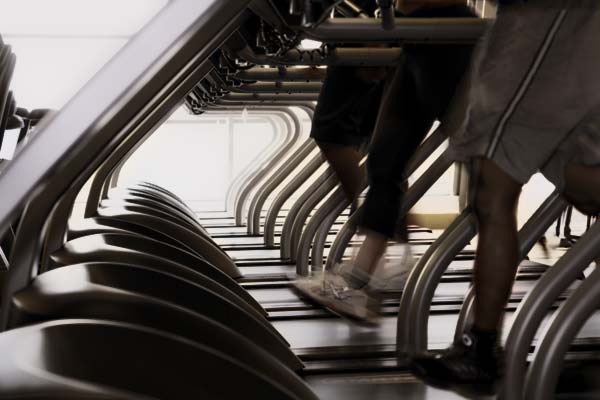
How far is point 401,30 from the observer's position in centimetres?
160

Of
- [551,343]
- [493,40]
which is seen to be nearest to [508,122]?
[493,40]

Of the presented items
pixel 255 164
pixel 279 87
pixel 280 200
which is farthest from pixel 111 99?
pixel 255 164

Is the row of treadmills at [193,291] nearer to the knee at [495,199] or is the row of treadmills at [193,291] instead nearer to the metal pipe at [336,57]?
the metal pipe at [336,57]

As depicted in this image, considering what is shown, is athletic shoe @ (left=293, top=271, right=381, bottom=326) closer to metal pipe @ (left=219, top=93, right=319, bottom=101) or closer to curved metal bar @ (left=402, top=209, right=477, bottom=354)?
curved metal bar @ (left=402, top=209, right=477, bottom=354)

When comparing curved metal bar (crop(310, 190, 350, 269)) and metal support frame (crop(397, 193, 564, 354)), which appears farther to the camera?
curved metal bar (crop(310, 190, 350, 269))

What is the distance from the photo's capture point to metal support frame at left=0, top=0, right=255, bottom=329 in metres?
0.98

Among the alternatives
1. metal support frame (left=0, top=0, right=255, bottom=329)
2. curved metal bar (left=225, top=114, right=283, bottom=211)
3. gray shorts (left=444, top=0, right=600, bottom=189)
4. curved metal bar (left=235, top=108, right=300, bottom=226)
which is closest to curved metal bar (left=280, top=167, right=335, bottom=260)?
curved metal bar (left=235, top=108, right=300, bottom=226)

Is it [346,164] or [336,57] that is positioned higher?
[336,57]

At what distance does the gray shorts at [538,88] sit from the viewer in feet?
4.84

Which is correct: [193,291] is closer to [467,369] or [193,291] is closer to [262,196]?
[467,369]

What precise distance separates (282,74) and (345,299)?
0.83m

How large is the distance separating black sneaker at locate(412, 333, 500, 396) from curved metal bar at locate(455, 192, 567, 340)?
12 cm

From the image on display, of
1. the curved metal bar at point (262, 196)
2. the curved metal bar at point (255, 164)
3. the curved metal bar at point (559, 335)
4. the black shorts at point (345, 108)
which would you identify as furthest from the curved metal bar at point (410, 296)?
the curved metal bar at point (255, 164)

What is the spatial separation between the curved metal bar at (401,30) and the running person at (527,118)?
0.22ft
